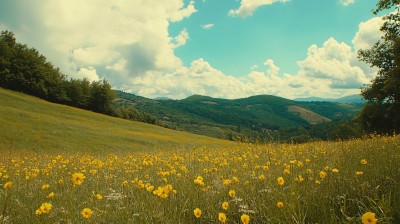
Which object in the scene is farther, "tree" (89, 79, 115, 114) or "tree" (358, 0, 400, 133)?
"tree" (89, 79, 115, 114)

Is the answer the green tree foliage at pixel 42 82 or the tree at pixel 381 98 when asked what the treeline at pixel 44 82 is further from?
the tree at pixel 381 98

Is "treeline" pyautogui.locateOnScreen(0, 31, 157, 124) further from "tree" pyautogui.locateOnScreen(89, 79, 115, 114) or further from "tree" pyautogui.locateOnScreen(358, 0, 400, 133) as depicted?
"tree" pyautogui.locateOnScreen(358, 0, 400, 133)

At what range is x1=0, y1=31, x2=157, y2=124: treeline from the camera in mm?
61219

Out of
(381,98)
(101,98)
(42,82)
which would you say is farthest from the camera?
(101,98)

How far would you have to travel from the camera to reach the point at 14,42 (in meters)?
72.8

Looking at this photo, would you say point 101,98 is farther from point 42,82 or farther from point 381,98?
point 381,98

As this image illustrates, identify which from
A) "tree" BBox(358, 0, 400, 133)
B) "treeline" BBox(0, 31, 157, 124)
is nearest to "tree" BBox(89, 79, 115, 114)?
"treeline" BBox(0, 31, 157, 124)

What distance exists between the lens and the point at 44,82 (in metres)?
66.8

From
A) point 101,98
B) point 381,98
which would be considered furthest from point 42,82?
point 381,98

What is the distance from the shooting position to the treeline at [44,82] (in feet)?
201

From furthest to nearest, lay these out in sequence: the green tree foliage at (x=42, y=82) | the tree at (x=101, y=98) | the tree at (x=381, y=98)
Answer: the tree at (x=101, y=98) → the green tree foliage at (x=42, y=82) → the tree at (x=381, y=98)

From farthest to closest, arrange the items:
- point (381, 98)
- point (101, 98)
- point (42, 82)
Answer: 1. point (101, 98)
2. point (42, 82)
3. point (381, 98)

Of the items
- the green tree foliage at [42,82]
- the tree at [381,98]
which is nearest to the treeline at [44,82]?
the green tree foliage at [42,82]

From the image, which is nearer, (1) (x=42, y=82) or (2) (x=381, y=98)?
(2) (x=381, y=98)
